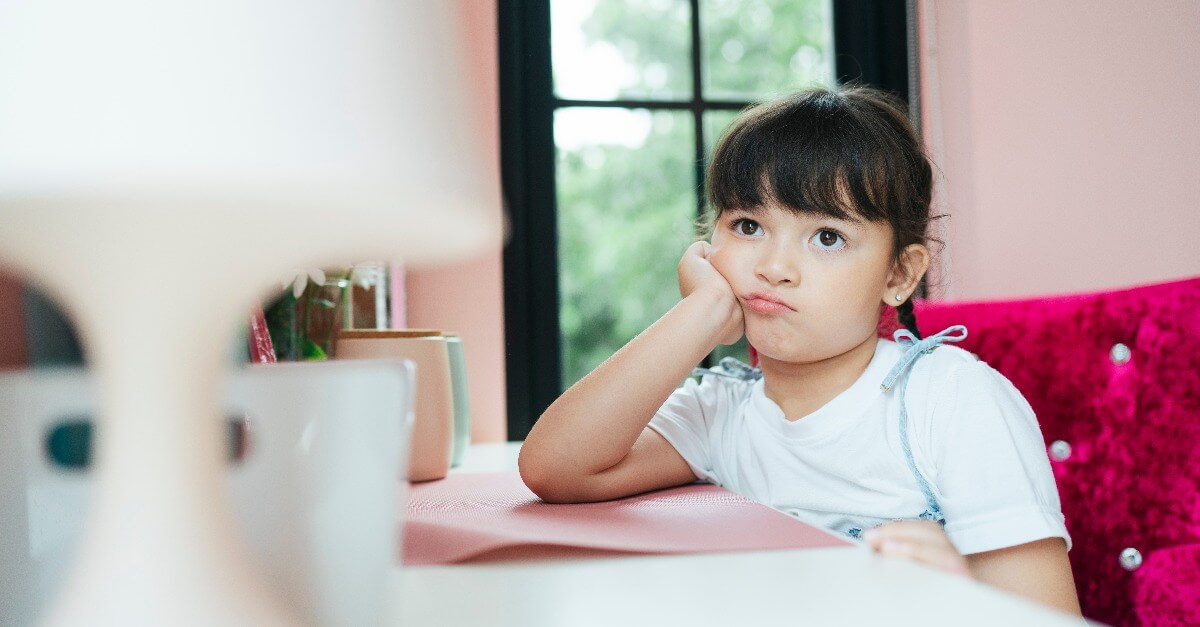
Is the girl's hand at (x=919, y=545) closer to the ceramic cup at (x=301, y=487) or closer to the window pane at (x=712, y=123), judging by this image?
the ceramic cup at (x=301, y=487)

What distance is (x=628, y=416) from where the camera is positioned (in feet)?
3.10

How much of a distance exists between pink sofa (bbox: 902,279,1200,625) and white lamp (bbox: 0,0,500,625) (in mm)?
1087

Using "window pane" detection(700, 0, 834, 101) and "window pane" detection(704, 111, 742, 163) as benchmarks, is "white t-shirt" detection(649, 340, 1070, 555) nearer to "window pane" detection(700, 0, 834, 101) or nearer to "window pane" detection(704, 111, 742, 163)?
"window pane" detection(700, 0, 834, 101)

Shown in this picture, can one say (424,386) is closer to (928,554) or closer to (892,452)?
(892,452)

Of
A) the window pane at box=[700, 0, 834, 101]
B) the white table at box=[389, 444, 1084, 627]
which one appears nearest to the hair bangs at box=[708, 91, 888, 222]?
the white table at box=[389, 444, 1084, 627]

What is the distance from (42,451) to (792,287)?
786mm

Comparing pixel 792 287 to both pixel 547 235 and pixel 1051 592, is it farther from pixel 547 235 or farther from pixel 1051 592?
pixel 547 235

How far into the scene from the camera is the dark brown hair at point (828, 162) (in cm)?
104

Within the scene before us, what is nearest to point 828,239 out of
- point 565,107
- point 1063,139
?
point 565,107

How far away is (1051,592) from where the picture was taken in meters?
0.85

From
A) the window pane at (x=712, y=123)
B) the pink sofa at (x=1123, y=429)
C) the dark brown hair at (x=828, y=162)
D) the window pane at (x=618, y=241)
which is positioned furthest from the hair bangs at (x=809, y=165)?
the window pane at (x=618, y=241)

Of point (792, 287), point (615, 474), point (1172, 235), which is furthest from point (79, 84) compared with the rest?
point (1172, 235)

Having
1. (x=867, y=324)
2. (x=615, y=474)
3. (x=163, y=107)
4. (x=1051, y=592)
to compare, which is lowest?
(x=1051, y=592)

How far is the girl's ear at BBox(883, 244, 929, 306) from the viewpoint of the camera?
44.4 inches
